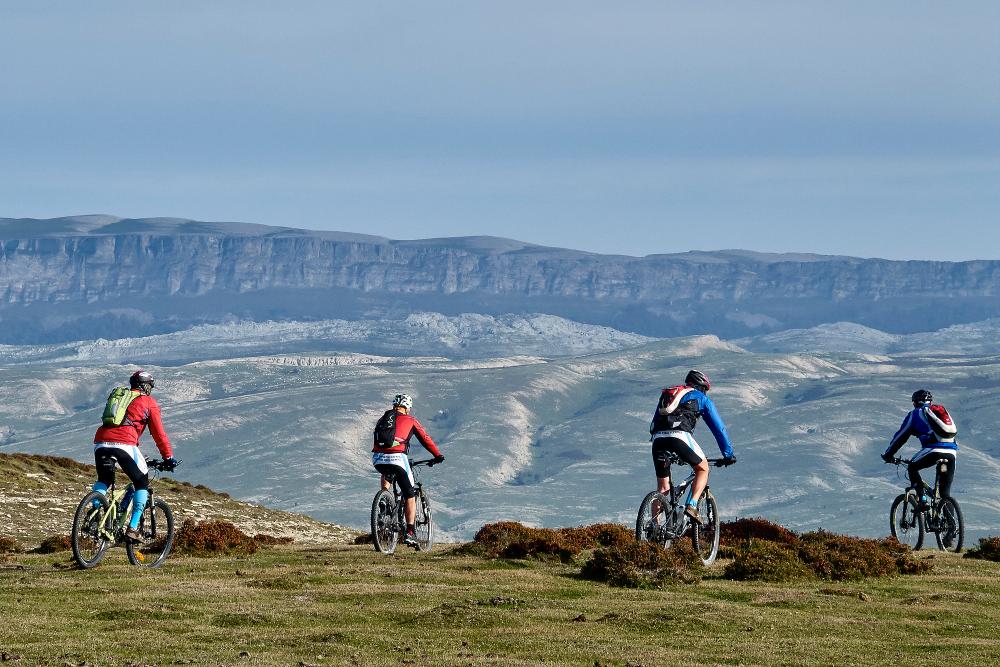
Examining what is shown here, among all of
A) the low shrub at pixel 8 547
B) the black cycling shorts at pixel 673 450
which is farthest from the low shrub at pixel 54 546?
the black cycling shorts at pixel 673 450

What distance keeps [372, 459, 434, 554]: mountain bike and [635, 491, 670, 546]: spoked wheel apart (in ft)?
18.1

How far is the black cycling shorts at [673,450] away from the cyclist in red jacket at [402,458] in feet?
17.9

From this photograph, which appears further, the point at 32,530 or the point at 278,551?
the point at 32,530

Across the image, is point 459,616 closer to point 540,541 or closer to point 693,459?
point 693,459

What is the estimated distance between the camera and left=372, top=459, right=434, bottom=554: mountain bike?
29.9 meters

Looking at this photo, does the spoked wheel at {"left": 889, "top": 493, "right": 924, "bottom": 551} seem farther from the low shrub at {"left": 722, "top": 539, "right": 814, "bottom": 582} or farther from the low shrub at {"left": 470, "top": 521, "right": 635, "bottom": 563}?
the low shrub at {"left": 470, "top": 521, "right": 635, "bottom": 563}

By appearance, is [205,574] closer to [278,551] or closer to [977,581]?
[278,551]

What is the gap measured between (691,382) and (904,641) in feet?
24.8

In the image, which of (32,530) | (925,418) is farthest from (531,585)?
(32,530)

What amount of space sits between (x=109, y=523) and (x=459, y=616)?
787cm

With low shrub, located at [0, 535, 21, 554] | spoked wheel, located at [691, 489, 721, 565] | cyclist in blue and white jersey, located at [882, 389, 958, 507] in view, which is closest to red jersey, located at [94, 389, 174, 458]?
low shrub, located at [0, 535, 21, 554]

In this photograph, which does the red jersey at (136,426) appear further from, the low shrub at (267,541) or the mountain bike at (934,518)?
the mountain bike at (934,518)

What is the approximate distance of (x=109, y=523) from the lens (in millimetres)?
25656

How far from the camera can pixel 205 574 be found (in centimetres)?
2641
